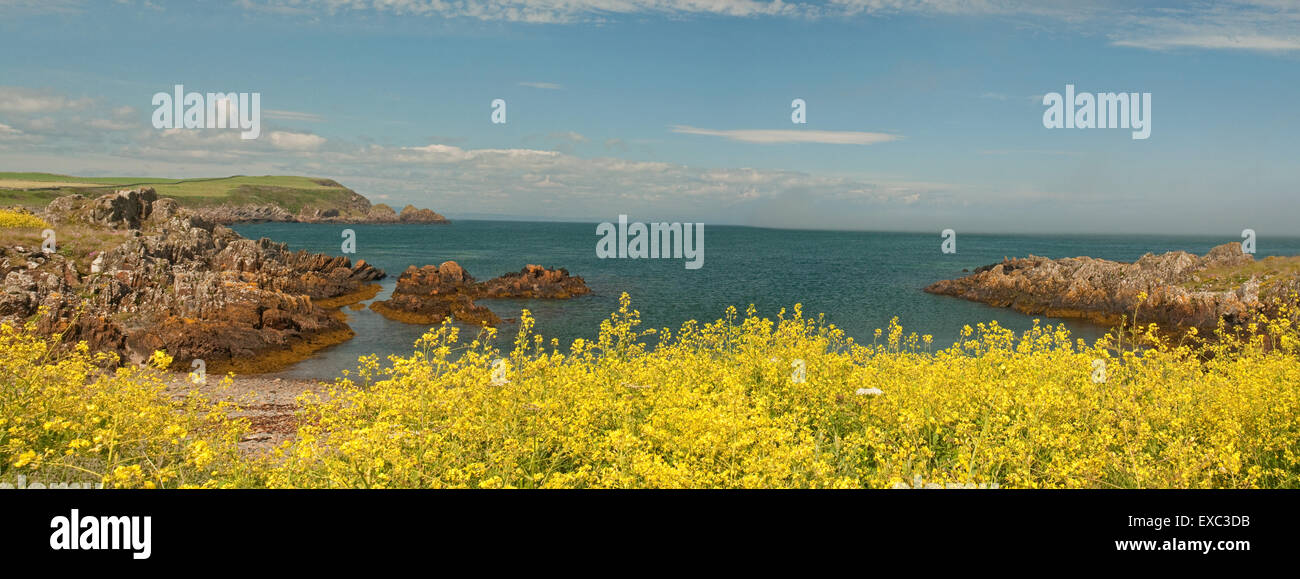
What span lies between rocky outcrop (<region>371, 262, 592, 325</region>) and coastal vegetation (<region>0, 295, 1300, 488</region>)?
3036 centimetres

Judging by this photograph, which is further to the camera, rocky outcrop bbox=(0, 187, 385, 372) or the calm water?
the calm water

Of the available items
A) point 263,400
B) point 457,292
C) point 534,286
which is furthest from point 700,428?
point 534,286

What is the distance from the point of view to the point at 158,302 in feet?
98.3

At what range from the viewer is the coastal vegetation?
5.74 meters

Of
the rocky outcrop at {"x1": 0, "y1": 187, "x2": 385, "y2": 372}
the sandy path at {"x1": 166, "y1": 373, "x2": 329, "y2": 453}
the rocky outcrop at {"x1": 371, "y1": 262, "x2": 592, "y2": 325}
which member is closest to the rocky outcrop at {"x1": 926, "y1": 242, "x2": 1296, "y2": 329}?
the rocky outcrop at {"x1": 371, "y1": 262, "x2": 592, "y2": 325}

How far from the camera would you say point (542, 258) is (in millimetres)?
92938

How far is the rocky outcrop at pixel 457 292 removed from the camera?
3966 centimetres

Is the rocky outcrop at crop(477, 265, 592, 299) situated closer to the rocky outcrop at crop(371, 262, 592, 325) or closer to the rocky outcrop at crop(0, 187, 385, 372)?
the rocky outcrop at crop(371, 262, 592, 325)

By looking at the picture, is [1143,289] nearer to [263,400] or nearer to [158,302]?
[263,400]
